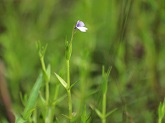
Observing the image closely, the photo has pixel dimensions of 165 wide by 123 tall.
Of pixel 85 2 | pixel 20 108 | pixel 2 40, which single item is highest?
pixel 85 2

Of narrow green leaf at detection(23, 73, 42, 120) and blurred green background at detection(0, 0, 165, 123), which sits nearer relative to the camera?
narrow green leaf at detection(23, 73, 42, 120)

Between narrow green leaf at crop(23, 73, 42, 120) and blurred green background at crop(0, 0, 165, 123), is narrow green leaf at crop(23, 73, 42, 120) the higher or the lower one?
the higher one

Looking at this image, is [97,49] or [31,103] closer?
[31,103]

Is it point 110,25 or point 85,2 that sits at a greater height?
point 85,2

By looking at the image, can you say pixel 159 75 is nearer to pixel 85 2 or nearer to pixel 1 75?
pixel 85 2

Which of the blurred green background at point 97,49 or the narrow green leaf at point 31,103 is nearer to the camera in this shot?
the narrow green leaf at point 31,103

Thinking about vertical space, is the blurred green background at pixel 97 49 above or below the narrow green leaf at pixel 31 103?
below

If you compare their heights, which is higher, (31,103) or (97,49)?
(31,103)

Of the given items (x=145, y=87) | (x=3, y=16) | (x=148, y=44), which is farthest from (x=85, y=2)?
(x=3, y=16)
